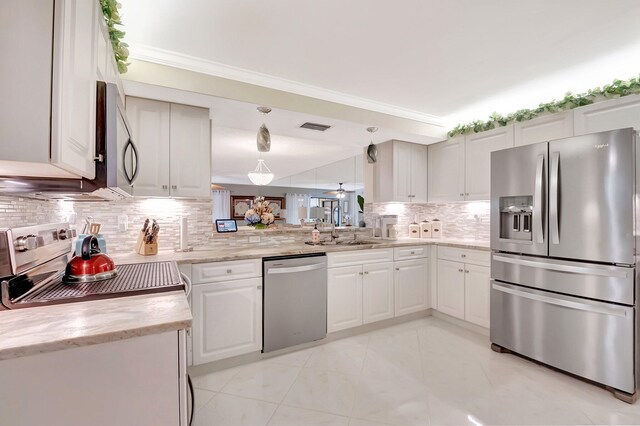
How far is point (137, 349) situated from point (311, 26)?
1.94 m

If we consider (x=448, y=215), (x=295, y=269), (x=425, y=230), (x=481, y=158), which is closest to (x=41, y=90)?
(x=295, y=269)

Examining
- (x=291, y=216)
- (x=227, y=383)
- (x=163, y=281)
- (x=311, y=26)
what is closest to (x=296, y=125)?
(x=311, y=26)

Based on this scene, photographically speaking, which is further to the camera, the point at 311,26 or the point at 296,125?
Result: the point at 296,125

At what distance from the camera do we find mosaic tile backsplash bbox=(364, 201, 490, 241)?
3621 mm

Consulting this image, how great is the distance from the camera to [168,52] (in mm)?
2164

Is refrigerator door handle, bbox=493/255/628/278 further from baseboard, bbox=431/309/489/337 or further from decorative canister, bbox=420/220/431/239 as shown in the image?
decorative canister, bbox=420/220/431/239

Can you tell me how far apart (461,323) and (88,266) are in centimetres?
340

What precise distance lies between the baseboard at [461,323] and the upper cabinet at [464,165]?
1.38 m

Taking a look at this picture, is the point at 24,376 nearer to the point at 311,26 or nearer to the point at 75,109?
the point at 75,109

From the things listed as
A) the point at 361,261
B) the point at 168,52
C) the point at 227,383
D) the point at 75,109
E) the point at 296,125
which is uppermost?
the point at 168,52

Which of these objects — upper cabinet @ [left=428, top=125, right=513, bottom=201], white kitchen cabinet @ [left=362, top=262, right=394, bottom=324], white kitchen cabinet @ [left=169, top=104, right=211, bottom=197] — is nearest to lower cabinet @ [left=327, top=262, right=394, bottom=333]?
white kitchen cabinet @ [left=362, top=262, right=394, bottom=324]

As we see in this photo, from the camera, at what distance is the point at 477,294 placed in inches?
119

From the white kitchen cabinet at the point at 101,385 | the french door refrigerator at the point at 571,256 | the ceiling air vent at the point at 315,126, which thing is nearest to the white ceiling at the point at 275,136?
the ceiling air vent at the point at 315,126

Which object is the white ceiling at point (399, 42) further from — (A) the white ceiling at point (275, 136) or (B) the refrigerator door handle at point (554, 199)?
(B) the refrigerator door handle at point (554, 199)
